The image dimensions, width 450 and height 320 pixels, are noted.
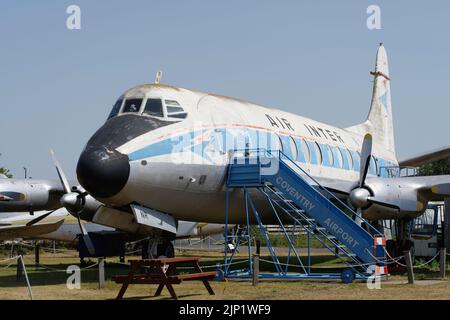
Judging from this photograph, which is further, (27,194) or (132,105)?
(27,194)

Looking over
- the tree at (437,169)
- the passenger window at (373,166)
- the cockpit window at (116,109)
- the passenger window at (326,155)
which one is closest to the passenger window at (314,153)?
the passenger window at (326,155)

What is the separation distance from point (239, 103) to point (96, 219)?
5.62 metres

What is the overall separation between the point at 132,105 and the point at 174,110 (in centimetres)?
101

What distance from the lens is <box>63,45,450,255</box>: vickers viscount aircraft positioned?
14.4 meters

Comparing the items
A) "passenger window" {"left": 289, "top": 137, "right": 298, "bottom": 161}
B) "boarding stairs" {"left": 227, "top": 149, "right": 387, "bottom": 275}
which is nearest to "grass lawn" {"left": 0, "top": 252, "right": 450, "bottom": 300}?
"boarding stairs" {"left": 227, "top": 149, "right": 387, "bottom": 275}

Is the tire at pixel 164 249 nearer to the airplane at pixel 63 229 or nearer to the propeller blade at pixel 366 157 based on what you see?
the airplane at pixel 63 229

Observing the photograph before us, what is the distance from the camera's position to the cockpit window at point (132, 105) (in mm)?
15945

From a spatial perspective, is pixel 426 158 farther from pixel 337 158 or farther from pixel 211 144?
pixel 211 144

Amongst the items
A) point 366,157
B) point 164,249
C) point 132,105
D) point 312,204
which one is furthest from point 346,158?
point 132,105

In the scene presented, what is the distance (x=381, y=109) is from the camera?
Result: 33.2m

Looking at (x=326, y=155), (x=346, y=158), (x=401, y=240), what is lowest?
(x=401, y=240)

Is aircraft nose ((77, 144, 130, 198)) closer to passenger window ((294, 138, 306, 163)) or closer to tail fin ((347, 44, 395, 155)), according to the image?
passenger window ((294, 138, 306, 163))
